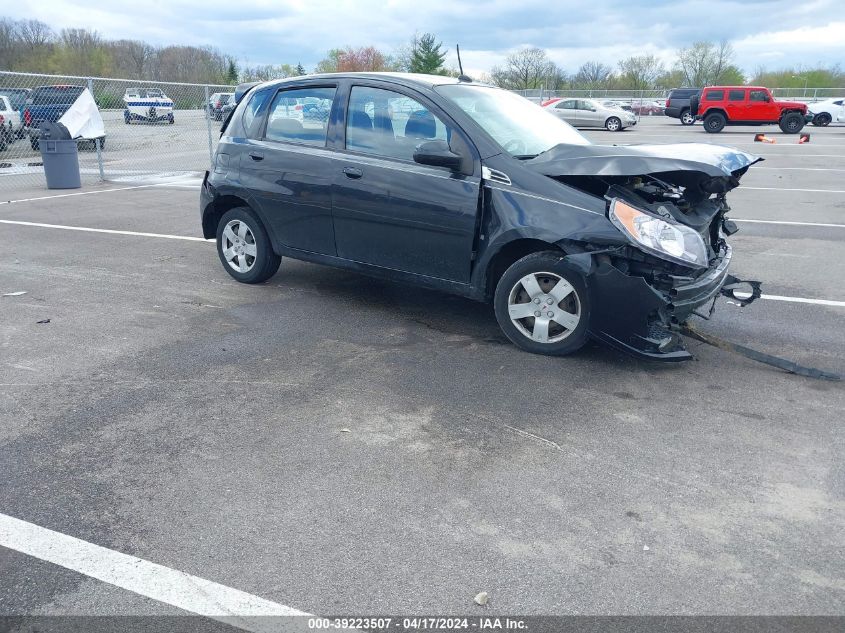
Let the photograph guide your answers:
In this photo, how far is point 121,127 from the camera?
19062 mm

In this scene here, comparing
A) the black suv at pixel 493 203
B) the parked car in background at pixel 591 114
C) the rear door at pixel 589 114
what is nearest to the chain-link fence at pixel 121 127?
the black suv at pixel 493 203

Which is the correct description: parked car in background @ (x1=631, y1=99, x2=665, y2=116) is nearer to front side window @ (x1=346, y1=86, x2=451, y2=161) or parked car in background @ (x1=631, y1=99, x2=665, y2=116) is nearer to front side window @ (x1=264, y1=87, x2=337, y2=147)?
front side window @ (x1=264, y1=87, x2=337, y2=147)

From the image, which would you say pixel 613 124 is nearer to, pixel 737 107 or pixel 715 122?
pixel 715 122

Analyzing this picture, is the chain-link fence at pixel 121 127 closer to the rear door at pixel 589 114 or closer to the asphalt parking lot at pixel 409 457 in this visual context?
the asphalt parking lot at pixel 409 457

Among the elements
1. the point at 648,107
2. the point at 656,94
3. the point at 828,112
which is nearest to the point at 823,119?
the point at 828,112

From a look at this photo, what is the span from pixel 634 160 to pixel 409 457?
2.34m

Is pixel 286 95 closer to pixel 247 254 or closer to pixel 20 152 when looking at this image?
pixel 247 254

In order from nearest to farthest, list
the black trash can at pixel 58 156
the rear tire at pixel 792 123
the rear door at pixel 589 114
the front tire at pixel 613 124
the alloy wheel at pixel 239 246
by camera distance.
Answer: the alloy wheel at pixel 239 246
the black trash can at pixel 58 156
the rear tire at pixel 792 123
the front tire at pixel 613 124
the rear door at pixel 589 114

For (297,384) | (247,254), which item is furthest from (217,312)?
(297,384)

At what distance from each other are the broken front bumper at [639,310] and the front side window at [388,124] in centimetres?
153

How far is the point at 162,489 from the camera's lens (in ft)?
10.9

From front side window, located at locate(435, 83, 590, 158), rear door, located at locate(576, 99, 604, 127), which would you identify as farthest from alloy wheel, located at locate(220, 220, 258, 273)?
rear door, located at locate(576, 99, 604, 127)

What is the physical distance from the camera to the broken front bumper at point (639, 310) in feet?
14.3

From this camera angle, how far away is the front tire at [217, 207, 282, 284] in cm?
642
